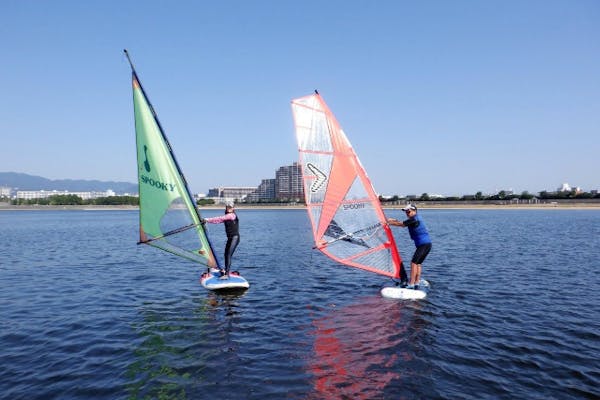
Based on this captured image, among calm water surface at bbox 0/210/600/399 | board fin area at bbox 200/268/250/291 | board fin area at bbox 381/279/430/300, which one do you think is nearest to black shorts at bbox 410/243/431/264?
board fin area at bbox 381/279/430/300

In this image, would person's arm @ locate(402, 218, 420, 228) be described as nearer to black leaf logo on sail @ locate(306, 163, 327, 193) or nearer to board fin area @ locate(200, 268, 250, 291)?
black leaf logo on sail @ locate(306, 163, 327, 193)

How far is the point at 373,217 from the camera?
14953 millimetres

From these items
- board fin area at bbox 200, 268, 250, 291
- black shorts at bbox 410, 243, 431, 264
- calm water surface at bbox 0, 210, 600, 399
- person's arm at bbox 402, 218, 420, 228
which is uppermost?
person's arm at bbox 402, 218, 420, 228

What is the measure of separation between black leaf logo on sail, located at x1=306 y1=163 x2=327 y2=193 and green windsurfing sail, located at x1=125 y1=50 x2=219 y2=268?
4.34 meters

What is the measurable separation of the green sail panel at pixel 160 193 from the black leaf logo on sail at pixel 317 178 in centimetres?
437

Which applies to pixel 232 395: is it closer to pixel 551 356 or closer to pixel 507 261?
pixel 551 356

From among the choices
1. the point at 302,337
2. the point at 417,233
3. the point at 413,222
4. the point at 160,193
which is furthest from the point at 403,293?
the point at 160,193

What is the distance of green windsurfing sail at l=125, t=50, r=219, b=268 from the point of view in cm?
1370

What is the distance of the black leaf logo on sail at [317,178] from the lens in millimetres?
14438

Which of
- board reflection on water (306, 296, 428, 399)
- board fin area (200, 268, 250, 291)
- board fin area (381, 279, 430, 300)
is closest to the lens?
board reflection on water (306, 296, 428, 399)

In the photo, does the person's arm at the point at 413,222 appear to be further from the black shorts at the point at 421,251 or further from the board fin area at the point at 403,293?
the board fin area at the point at 403,293

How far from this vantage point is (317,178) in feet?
47.5

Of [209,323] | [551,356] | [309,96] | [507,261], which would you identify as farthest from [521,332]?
[507,261]

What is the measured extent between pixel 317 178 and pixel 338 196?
102 cm
